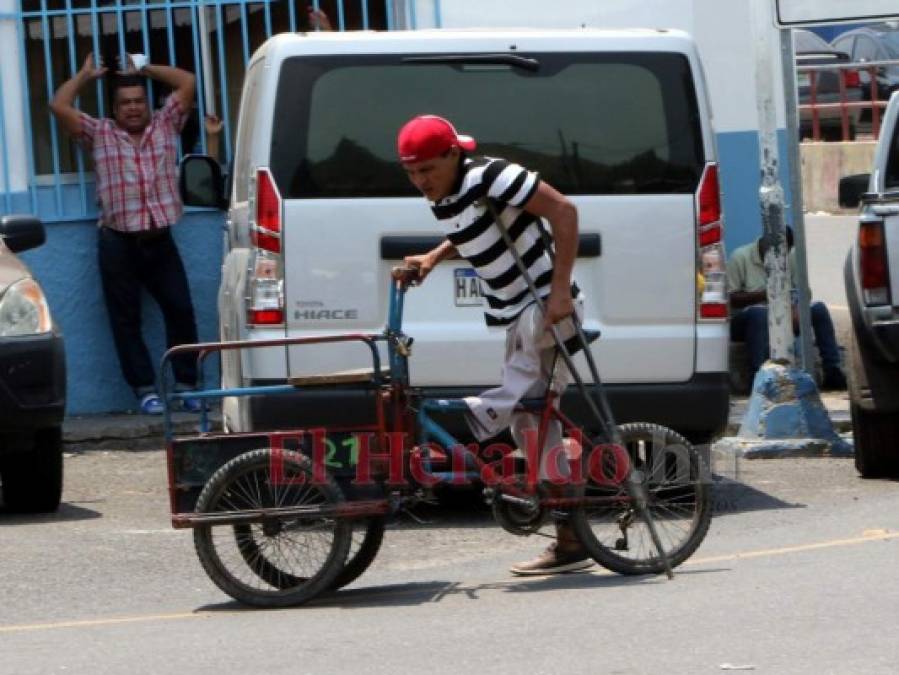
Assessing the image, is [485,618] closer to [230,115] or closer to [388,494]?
[388,494]

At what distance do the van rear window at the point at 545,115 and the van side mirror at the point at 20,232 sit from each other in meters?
1.91

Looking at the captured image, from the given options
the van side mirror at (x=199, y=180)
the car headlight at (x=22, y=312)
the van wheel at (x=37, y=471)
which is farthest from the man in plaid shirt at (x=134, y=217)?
the car headlight at (x=22, y=312)

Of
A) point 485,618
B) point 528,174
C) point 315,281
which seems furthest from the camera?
point 315,281

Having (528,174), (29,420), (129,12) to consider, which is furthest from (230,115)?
(528,174)

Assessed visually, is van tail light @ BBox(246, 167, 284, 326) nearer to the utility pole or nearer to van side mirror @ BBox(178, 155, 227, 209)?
van side mirror @ BBox(178, 155, 227, 209)

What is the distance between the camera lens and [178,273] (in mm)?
13680

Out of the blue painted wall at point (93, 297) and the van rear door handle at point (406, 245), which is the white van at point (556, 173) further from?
the blue painted wall at point (93, 297)

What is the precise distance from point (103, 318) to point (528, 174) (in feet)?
21.2

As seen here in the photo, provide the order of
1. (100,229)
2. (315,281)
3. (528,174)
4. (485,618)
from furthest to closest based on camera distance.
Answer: (100,229)
(315,281)
(528,174)
(485,618)

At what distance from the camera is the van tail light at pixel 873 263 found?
10742mm

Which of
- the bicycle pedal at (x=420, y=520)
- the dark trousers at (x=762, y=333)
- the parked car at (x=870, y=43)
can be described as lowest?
the bicycle pedal at (x=420, y=520)

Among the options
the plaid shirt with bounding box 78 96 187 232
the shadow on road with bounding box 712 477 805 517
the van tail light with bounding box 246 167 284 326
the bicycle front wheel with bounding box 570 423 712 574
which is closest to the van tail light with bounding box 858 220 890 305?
the shadow on road with bounding box 712 477 805 517

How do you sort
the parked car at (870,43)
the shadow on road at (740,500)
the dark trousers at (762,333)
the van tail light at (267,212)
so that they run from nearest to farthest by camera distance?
→ the van tail light at (267,212), the shadow on road at (740,500), the dark trousers at (762,333), the parked car at (870,43)

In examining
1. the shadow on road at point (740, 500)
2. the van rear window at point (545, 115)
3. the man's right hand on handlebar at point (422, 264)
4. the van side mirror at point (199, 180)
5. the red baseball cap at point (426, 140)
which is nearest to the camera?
the red baseball cap at point (426, 140)
